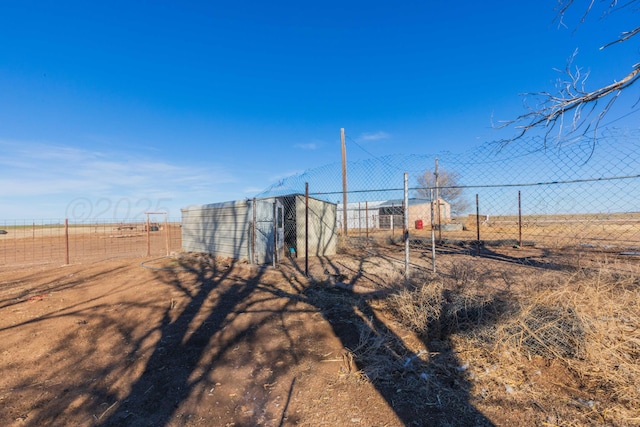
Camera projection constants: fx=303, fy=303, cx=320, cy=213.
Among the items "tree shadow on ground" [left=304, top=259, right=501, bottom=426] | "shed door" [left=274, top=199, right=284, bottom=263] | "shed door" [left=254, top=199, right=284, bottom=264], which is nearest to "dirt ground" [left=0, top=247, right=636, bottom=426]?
"tree shadow on ground" [left=304, top=259, right=501, bottom=426]

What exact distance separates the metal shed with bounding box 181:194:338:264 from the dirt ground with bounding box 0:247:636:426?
378cm

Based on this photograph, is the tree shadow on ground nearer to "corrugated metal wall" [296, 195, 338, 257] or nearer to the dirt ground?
the dirt ground

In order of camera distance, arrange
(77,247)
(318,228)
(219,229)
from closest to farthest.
→ (219,229) → (318,228) → (77,247)

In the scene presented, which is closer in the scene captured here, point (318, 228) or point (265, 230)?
point (265, 230)

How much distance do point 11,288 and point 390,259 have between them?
9.16 m

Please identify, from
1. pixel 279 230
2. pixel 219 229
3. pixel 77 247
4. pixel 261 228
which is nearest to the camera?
pixel 261 228

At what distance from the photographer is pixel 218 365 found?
124 inches

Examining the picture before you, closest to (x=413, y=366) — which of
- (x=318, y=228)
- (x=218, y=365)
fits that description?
(x=218, y=365)

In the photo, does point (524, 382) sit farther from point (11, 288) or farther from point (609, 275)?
point (11, 288)

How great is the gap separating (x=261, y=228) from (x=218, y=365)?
251 inches

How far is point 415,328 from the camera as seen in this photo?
3.58 meters

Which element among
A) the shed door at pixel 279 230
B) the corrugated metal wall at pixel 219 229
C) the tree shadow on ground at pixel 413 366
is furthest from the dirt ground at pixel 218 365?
the shed door at pixel 279 230

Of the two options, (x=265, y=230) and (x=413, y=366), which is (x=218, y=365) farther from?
(x=265, y=230)

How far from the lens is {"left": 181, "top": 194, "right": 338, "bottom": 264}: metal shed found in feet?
30.6
